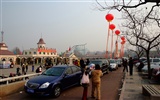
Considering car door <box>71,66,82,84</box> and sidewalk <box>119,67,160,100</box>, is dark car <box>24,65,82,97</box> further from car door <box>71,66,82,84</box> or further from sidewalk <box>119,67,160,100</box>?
sidewalk <box>119,67,160,100</box>

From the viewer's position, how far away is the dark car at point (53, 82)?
28.5ft

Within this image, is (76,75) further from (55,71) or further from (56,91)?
(56,91)

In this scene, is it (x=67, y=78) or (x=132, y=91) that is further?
(x=132, y=91)

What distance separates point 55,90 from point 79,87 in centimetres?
311

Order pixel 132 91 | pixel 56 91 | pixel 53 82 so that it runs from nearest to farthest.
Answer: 1. pixel 53 82
2. pixel 56 91
3. pixel 132 91

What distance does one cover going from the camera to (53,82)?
356 inches

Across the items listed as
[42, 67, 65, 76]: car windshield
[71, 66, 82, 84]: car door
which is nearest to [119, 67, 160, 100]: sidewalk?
[71, 66, 82, 84]: car door

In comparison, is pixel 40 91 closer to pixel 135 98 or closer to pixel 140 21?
pixel 135 98

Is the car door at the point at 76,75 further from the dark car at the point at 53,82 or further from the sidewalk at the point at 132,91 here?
the sidewalk at the point at 132,91

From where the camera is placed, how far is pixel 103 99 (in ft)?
29.2

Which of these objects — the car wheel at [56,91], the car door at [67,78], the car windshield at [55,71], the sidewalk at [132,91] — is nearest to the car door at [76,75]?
the car door at [67,78]

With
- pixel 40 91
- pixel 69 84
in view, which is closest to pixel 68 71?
pixel 69 84

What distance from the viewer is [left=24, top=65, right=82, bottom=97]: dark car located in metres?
8.69

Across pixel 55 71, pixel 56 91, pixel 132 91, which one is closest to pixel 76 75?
pixel 55 71
